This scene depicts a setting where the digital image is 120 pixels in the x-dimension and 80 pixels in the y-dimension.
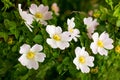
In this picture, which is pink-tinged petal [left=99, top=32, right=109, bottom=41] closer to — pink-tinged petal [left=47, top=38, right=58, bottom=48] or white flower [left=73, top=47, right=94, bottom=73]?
white flower [left=73, top=47, right=94, bottom=73]

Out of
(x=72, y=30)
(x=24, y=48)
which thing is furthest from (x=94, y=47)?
(x=24, y=48)

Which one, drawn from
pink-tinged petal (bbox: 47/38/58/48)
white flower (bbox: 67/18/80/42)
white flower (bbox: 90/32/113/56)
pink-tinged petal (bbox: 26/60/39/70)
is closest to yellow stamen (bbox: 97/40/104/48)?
white flower (bbox: 90/32/113/56)

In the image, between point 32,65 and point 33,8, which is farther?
point 33,8

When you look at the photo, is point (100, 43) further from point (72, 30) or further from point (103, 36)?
point (72, 30)

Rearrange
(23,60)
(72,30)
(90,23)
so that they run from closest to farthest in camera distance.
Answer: (23,60) → (72,30) → (90,23)

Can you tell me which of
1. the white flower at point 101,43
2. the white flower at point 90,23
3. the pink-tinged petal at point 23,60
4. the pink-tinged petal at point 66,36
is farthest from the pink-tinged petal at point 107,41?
the pink-tinged petal at point 23,60

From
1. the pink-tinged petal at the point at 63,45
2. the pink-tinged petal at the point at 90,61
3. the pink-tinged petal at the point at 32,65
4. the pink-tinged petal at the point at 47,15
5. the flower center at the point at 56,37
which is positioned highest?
the pink-tinged petal at the point at 47,15

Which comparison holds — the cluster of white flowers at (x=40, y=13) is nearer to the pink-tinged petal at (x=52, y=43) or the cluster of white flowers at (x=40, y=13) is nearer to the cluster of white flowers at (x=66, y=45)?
the cluster of white flowers at (x=66, y=45)
